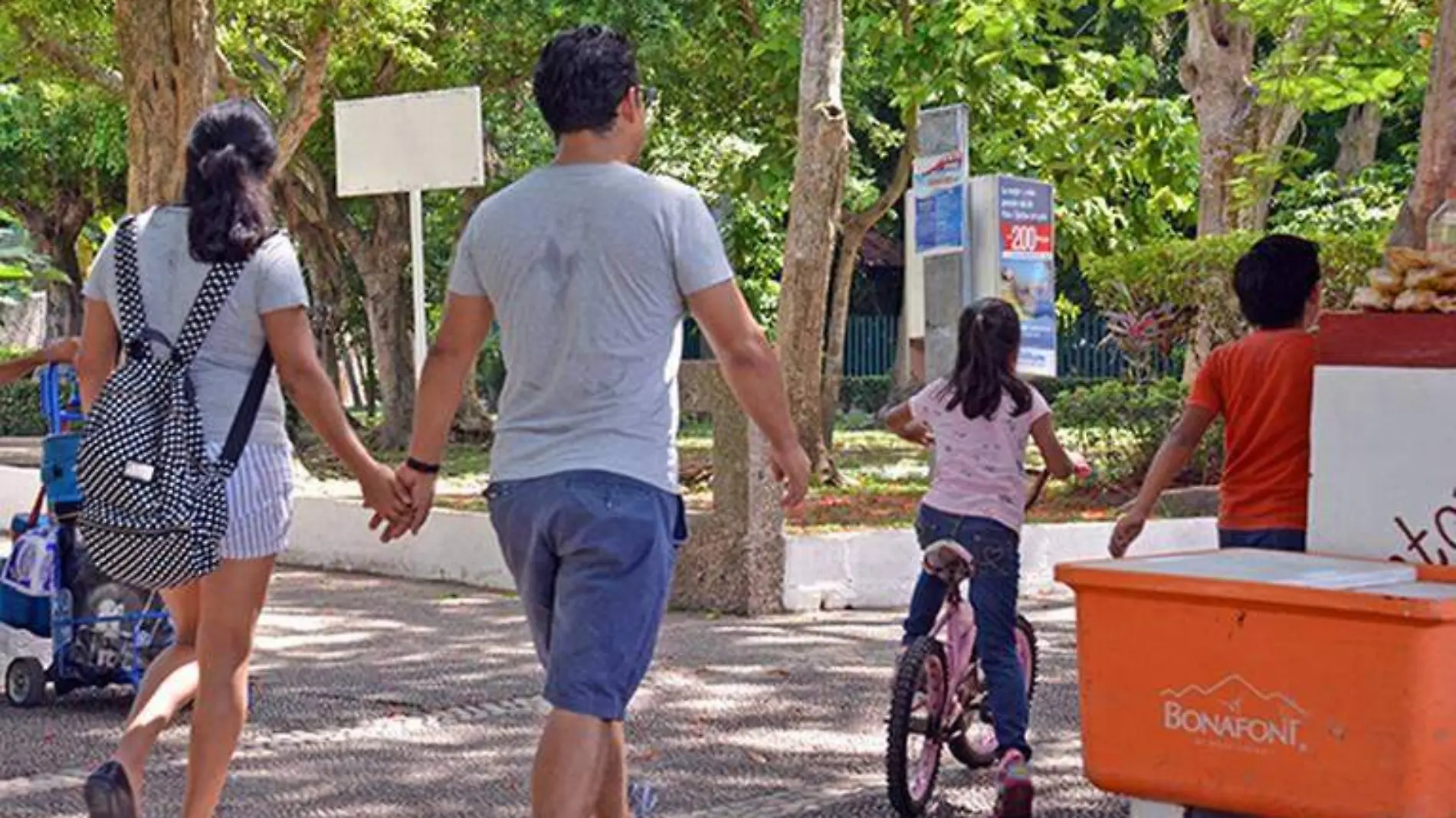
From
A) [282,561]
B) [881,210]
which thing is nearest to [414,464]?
[282,561]

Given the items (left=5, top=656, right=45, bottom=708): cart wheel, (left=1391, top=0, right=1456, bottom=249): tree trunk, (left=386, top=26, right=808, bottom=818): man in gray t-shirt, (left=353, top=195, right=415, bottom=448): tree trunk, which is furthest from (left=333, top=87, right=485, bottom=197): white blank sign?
(left=353, top=195, right=415, bottom=448): tree trunk

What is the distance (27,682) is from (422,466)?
4.44 meters

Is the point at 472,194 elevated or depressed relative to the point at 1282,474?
elevated

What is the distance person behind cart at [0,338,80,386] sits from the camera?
7559mm

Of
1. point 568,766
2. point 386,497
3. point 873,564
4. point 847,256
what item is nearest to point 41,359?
point 386,497

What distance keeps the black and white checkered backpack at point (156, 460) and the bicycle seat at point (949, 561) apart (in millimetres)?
2288

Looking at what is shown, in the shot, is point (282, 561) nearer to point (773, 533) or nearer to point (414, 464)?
point (773, 533)

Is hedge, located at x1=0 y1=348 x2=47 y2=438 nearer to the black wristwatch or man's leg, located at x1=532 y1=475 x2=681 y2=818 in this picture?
the black wristwatch

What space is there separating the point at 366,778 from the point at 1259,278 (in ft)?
11.3

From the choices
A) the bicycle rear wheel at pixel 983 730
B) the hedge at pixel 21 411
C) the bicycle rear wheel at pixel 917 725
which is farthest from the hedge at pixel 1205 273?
the hedge at pixel 21 411

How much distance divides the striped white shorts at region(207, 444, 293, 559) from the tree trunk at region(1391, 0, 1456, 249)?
4.45m

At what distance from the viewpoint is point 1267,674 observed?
4.56m

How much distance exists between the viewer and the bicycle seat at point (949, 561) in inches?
293

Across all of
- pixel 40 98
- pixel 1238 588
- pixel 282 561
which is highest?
pixel 40 98
